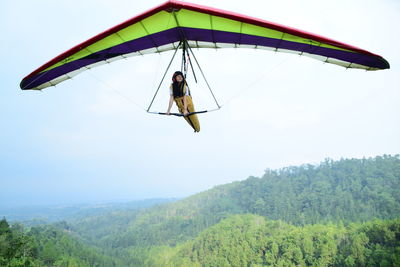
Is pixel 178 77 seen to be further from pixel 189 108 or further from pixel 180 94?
pixel 189 108

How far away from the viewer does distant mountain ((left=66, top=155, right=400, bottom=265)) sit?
118 metres

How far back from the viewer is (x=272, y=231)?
9069cm

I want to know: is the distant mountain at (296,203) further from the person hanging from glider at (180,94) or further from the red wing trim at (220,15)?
the red wing trim at (220,15)

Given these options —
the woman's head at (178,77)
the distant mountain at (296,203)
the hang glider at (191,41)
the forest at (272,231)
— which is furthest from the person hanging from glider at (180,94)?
the distant mountain at (296,203)

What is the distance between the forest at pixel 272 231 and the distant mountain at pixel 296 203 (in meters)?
0.50

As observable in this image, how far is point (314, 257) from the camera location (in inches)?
2657

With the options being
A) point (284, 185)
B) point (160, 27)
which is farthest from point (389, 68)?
point (284, 185)

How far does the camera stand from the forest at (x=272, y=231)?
2201 inches

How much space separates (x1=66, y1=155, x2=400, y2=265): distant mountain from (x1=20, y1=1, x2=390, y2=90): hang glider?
108 meters

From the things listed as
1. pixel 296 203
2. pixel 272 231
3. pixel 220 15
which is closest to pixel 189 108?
pixel 220 15

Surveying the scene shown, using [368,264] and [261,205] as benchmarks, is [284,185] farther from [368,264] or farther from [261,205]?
[368,264]

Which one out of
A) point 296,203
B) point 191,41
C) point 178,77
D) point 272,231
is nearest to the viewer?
point 178,77

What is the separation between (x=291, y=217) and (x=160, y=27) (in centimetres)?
→ 13799

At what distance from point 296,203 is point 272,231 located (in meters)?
64.0
